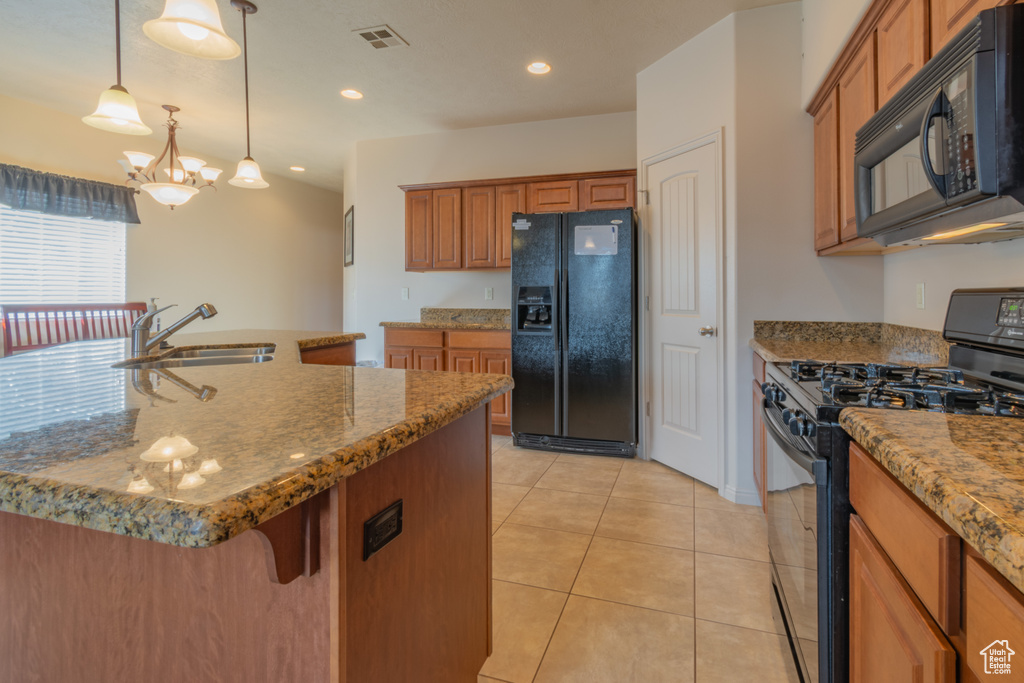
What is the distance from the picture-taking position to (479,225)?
4164mm

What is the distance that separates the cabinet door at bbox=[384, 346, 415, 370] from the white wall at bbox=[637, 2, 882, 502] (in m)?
2.45

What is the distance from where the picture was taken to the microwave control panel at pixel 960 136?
989 mm

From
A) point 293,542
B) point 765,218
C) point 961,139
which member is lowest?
point 293,542

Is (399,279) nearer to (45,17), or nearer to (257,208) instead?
(257,208)

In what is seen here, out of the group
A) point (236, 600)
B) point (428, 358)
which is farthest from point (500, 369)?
point (236, 600)

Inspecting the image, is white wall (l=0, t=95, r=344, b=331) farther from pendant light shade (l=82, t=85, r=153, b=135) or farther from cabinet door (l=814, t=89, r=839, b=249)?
cabinet door (l=814, t=89, r=839, b=249)

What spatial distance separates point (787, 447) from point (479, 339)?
2.85 metres

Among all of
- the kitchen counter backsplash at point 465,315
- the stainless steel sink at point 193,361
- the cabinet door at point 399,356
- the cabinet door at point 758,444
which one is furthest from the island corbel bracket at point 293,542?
the kitchen counter backsplash at point 465,315

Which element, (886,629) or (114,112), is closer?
(886,629)

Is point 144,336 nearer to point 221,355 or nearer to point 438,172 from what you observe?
point 221,355

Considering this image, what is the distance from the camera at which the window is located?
3.88 metres

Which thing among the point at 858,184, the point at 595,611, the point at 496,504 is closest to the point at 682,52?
the point at 858,184

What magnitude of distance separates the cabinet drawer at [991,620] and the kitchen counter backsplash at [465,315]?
3832 mm

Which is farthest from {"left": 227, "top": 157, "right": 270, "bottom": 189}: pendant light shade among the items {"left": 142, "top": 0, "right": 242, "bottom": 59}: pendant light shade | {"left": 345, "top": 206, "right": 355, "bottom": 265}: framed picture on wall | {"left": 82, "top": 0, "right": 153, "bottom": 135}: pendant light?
{"left": 345, "top": 206, "right": 355, "bottom": 265}: framed picture on wall
